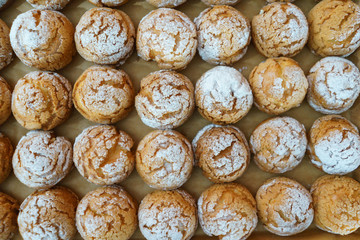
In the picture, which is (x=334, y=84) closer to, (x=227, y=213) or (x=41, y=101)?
(x=227, y=213)

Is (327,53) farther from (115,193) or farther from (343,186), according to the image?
(115,193)

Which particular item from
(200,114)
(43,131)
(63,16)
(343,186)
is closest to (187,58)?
(200,114)

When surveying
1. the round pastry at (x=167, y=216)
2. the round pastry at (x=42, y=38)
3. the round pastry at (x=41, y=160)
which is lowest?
the round pastry at (x=167, y=216)

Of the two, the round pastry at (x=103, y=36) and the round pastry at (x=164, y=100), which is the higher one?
the round pastry at (x=103, y=36)

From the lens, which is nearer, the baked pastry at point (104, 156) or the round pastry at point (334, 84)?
the baked pastry at point (104, 156)

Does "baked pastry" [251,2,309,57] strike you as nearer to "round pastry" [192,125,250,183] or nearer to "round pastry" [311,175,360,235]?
"round pastry" [192,125,250,183]

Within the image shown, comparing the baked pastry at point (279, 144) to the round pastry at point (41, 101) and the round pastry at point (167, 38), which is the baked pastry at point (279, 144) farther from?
the round pastry at point (41, 101)

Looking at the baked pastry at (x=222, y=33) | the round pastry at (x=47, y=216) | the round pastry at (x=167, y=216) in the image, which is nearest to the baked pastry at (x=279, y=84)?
the baked pastry at (x=222, y=33)
